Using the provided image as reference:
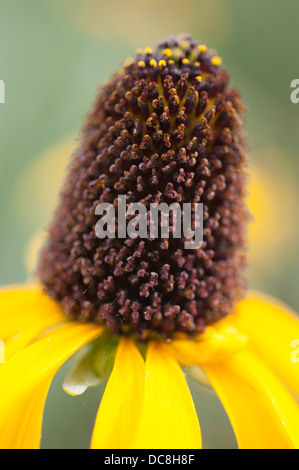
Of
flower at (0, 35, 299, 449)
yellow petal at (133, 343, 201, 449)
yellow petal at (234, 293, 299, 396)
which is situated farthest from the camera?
yellow petal at (234, 293, 299, 396)

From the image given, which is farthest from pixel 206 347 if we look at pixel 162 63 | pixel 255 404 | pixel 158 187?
pixel 162 63

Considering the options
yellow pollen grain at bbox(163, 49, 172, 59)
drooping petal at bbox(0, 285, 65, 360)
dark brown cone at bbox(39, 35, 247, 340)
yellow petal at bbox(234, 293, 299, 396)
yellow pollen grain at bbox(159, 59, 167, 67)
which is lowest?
yellow petal at bbox(234, 293, 299, 396)

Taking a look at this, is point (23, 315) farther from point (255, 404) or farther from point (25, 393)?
point (255, 404)

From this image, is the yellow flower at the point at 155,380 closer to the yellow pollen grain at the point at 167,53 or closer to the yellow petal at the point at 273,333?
the yellow petal at the point at 273,333

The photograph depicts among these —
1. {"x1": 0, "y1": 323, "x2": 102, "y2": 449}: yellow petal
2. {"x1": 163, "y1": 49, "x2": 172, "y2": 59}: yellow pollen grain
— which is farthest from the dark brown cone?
{"x1": 0, "y1": 323, "x2": 102, "y2": 449}: yellow petal

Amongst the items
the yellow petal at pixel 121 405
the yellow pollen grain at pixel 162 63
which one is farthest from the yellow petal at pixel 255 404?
the yellow pollen grain at pixel 162 63

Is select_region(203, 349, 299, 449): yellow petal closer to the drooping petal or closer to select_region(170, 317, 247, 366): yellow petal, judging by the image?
select_region(170, 317, 247, 366): yellow petal

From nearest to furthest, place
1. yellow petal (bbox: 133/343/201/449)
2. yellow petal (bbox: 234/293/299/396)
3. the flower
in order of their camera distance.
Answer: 1. yellow petal (bbox: 133/343/201/449)
2. the flower
3. yellow petal (bbox: 234/293/299/396)

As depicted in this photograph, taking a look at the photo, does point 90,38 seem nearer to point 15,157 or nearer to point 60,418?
point 15,157

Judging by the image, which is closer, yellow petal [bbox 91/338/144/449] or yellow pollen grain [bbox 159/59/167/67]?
yellow petal [bbox 91/338/144/449]
